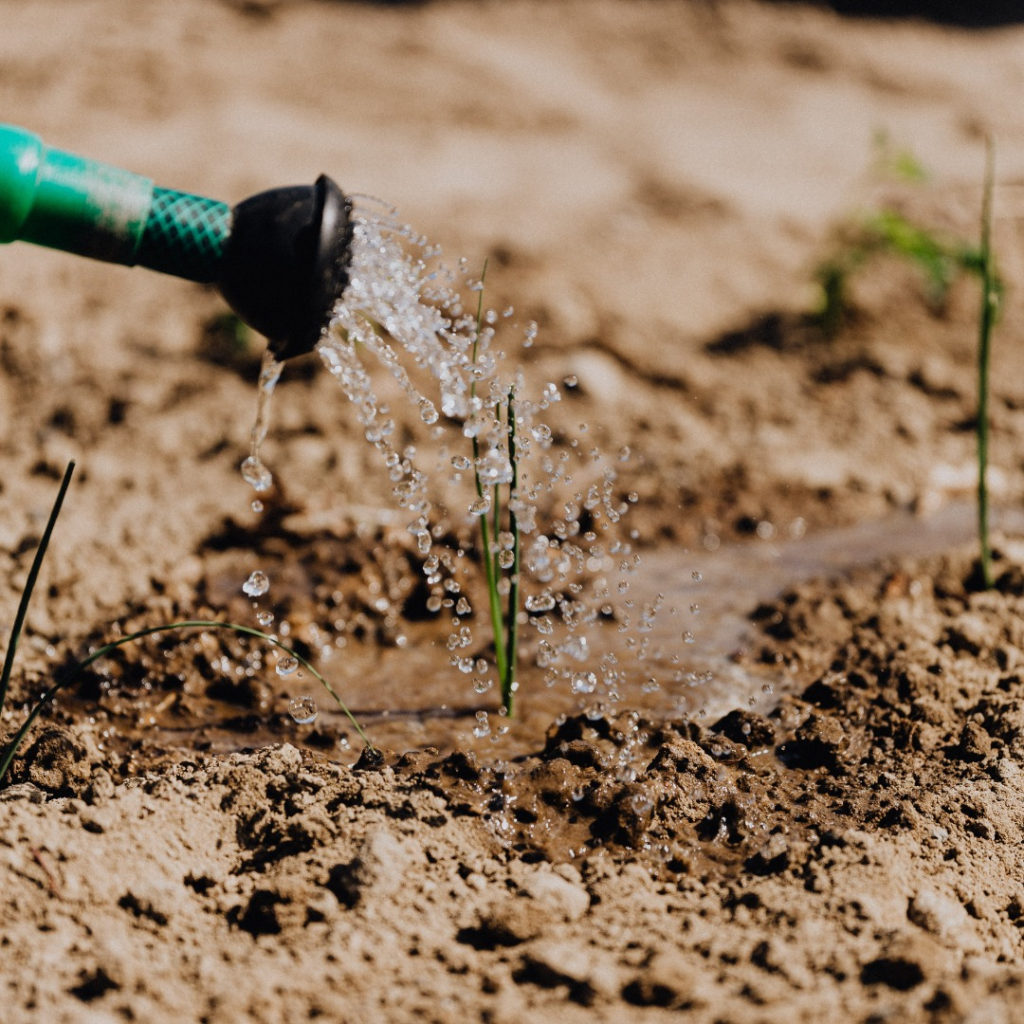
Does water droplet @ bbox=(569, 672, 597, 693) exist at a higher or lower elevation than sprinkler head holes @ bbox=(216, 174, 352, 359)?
lower

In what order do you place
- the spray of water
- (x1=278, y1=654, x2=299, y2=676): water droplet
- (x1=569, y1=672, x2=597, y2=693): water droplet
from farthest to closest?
(x1=278, y1=654, x2=299, y2=676): water droplet → (x1=569, y1=672, x2=597, y2=693): water droplet → the spray of water

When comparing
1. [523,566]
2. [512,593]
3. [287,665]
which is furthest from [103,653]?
[523,566]

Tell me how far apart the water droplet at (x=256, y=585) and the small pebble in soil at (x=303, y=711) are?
0.28 m

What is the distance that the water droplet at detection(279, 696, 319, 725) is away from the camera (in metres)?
2.21

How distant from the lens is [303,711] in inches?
87.5

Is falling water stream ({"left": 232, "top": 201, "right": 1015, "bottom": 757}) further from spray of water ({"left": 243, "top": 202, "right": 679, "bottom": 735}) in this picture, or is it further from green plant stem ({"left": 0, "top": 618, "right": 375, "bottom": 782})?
green plant stem ({"left": 0, "top": 618, "right": 375, "bottom": 782})

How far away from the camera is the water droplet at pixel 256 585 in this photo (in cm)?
237

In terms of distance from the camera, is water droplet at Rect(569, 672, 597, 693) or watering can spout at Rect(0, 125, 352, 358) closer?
watering can spout at Rect(0, 125, 352, 358)

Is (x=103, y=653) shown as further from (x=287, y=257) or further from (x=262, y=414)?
(x=287, y=257)

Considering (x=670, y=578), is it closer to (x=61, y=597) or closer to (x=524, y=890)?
(x=524, y=890)

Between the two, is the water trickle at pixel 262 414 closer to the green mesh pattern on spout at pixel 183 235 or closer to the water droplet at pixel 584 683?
the green mesh pattern on spout at pixel 183 235

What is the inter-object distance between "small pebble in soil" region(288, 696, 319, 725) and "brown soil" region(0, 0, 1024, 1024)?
3cm

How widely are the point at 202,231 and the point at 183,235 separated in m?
0.03

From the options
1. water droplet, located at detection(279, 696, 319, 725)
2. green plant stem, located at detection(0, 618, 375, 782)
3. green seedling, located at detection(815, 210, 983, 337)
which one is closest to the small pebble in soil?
water droplet, located at detection(279, 696, 319, 725)
